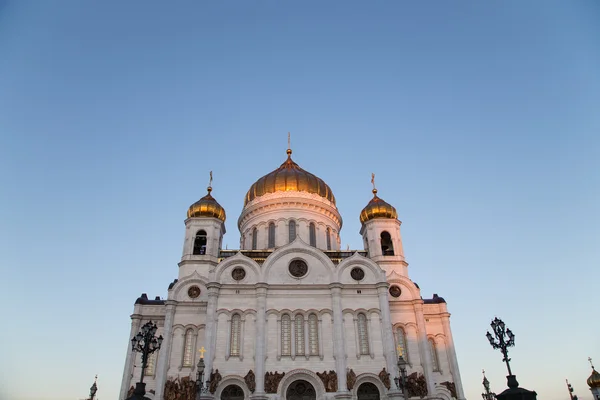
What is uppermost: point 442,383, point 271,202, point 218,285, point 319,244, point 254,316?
point 271,202

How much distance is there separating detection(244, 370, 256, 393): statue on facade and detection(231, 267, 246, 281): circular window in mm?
5498

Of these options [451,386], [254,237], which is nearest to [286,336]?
[254,237]

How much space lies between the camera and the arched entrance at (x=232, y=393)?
2248cm

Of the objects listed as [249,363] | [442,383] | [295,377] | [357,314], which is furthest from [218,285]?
[442,383]

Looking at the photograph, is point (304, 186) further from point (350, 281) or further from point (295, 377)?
point (295, 377)

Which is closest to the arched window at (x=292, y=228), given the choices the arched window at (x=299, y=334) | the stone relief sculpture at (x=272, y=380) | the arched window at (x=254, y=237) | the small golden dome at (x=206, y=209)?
the arched window at (x=254, y=237)

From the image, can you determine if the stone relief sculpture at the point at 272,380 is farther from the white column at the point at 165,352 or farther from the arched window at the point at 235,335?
the white column at the point at 165,352

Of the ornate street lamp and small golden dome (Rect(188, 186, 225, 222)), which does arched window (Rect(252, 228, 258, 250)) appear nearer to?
small golden dome (Rect(188, 186, 225, 222))

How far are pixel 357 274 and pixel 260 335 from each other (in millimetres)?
7061

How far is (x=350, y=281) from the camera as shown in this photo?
26.1 meters

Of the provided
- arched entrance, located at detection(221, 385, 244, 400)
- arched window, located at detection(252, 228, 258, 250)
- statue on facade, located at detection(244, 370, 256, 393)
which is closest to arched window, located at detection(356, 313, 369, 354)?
statue on facade, located at detection(244, 370, 256, 393)

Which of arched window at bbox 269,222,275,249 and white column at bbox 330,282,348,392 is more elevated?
arched window at bbox 269,222,275,249

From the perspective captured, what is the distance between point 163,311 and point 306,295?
9.88 metres

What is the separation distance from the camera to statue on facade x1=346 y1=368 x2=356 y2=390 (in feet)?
74.3
